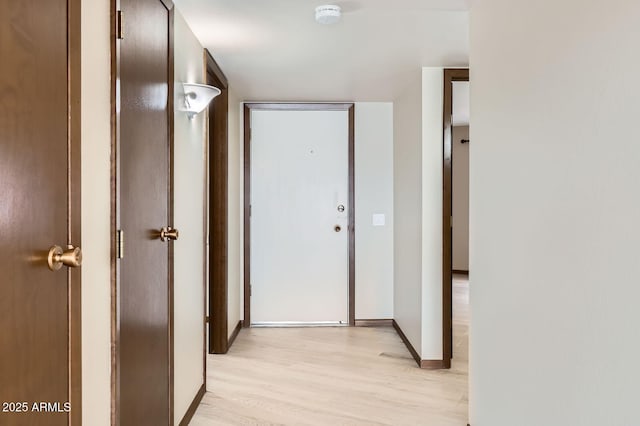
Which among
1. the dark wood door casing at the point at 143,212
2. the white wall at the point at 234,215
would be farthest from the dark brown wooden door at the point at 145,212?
the white wall at the point at 234,215

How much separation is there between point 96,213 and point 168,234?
2.17 feet

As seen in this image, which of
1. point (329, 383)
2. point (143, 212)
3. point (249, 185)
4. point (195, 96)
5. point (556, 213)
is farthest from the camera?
point (249, 185)

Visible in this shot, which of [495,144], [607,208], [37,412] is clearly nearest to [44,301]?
[37,412]

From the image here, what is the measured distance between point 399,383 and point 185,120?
2.13 meters

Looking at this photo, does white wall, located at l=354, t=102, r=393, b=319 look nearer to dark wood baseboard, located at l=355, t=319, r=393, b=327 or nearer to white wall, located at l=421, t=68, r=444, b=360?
dark wood baseboard, located at l=355, t=319, r=393, b=327

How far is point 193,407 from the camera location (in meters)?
2.68

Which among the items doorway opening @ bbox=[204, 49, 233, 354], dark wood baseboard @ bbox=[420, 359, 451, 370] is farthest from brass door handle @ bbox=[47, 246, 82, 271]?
dark wood baseboard @ bbox=[420, 359, 451, 370]

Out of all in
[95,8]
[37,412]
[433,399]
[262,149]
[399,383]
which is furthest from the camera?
[262,149]

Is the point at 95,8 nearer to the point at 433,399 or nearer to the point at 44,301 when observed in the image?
the point at 44,301

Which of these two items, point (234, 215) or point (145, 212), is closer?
point (145, 212)

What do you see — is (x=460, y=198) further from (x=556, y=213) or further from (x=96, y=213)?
(x=96, y=213)

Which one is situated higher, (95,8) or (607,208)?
(95,8)

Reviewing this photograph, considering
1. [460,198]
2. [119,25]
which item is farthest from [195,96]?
[460,198]

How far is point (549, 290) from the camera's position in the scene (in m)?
1.52
